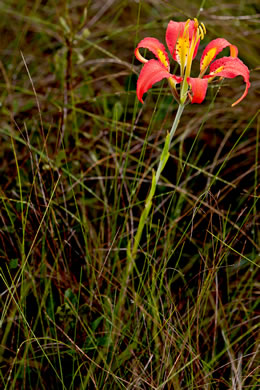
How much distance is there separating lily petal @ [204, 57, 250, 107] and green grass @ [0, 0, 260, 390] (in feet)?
0.40

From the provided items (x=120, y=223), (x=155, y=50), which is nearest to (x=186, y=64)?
(x=155, y=50)

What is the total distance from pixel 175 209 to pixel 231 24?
3.28ft

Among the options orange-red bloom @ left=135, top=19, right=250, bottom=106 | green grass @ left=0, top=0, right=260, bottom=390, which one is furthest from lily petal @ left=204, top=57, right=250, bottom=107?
green grass @ left=0, top=0, right=260, bottom=390

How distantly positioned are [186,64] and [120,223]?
73 cm

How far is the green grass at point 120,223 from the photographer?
1.31m

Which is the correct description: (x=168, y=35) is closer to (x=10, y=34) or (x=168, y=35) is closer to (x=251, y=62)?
(x=251, y=62)

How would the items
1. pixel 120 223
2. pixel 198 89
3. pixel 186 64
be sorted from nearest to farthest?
pixel 198 89
pixel 186 64
pixel 120 223

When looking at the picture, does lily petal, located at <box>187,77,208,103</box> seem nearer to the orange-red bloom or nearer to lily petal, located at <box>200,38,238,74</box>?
the orange-red bloom

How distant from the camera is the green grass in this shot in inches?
51.8

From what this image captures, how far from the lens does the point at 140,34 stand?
2.53 meters

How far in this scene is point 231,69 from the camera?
1169mm

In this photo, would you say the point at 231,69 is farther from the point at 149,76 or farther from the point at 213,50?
the point at 149,76

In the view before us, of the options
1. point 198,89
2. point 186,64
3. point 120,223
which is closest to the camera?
point 198,89

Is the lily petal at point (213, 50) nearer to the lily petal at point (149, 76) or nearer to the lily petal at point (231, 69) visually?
the lily petal at point (231, 69)
